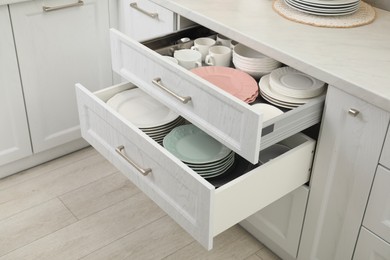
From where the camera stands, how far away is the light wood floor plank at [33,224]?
6.52 feet

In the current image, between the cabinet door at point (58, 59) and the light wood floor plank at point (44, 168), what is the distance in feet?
0.32

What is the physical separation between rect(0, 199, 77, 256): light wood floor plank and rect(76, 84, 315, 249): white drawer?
0.53 meters

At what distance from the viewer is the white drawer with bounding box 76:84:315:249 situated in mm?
1362

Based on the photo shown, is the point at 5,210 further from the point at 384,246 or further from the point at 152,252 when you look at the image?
the point at 384,246

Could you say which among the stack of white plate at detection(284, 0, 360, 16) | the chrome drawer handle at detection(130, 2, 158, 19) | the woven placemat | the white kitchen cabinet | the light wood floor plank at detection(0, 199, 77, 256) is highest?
the stack of white plate at detection(284, 0, 360, 16)

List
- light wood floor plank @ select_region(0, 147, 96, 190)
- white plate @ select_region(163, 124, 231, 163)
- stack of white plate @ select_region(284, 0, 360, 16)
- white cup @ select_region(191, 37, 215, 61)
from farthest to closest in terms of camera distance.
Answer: light wood floor plank @ select_region(0, 147, 96, 190) → white cup @ select_region(191, 37, 215, 61) → stack of white plate @ select_region(284, 0, 360, 16) → white plate @ select_region(163, 124, 231, 163)

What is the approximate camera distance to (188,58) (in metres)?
1.73

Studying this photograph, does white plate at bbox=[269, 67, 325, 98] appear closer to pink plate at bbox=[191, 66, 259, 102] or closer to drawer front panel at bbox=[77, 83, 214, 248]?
pink plate at bbox=[191, 66, 259, 102]

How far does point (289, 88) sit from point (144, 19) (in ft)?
2.66

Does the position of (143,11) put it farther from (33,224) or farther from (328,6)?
(33,224)

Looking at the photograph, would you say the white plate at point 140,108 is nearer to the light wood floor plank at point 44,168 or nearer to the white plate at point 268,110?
the white plate at point 268,110

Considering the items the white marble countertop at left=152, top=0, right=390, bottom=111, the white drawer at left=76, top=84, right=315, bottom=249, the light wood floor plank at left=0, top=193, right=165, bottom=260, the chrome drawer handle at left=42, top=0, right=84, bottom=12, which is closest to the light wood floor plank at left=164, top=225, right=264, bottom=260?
the light wood floor plank at left=0, top=193, right=165, bottom=260

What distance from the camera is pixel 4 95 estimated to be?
83.7 inches

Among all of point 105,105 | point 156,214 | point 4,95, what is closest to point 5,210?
point 4,95
